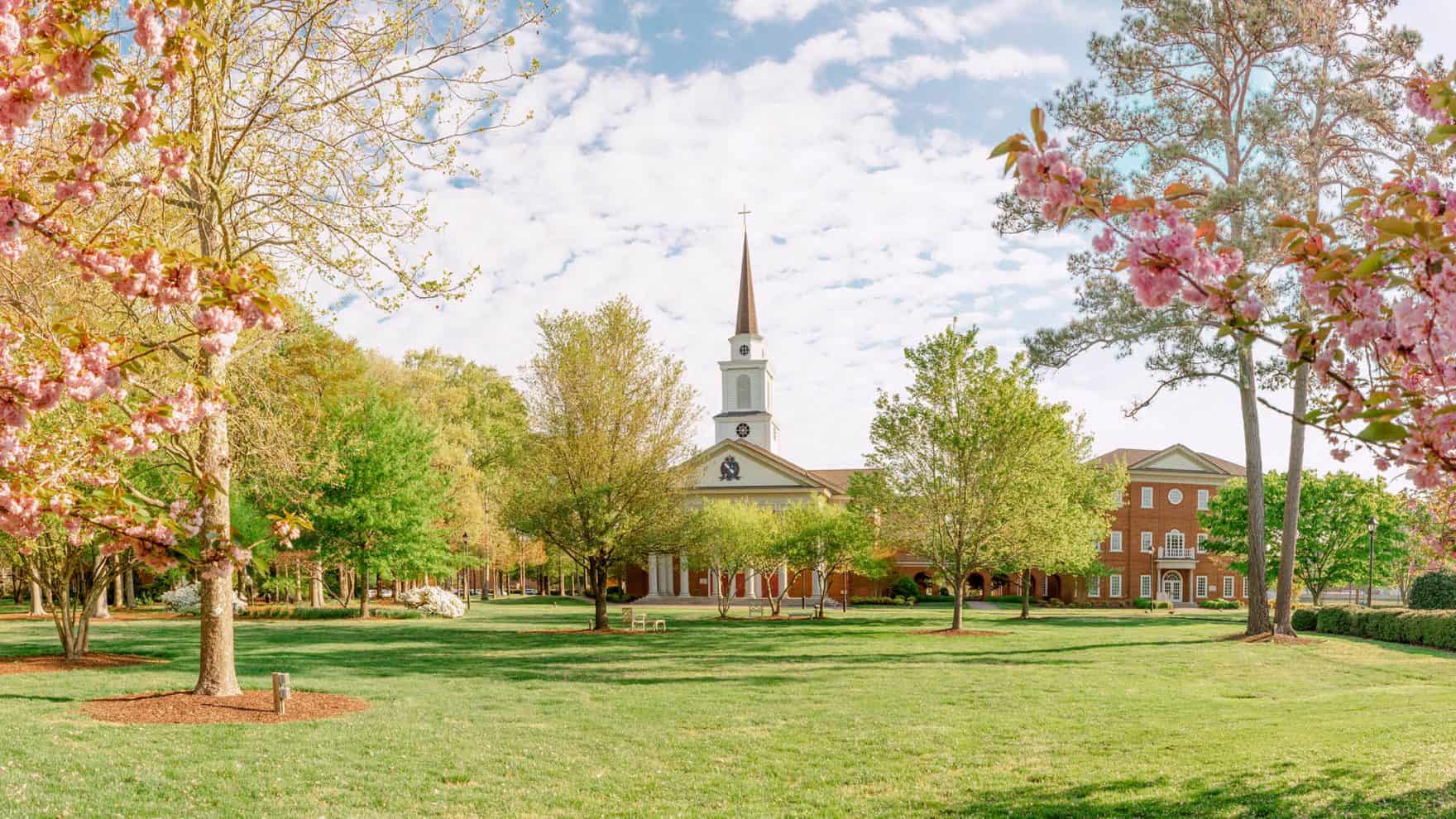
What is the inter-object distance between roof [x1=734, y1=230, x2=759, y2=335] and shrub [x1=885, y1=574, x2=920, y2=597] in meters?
21.8

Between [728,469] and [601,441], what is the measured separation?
32424 mm

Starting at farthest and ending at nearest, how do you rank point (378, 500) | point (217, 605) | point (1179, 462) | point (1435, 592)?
1. point (1179, 462)
2. point (378, 500)
3. point (1435, 592)
4. point (217, 605)

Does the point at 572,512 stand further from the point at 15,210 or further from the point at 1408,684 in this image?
the point at 15,210

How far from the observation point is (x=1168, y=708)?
48.3ft

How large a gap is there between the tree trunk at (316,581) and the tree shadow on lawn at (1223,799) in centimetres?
3612

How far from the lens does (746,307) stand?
71.6 m

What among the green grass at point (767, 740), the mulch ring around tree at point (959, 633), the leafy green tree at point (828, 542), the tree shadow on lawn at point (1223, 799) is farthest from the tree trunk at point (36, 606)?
the tree shadow on lawn at point (1223, 799)

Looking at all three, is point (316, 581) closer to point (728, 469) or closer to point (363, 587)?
point (363, 587)

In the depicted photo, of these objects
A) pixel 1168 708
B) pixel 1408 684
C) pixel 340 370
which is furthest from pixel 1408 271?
pixel 340 370

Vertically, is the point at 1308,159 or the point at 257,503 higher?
the point at 1308,159

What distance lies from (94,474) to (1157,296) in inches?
282

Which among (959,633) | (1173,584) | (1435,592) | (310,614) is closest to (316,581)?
(310,614)

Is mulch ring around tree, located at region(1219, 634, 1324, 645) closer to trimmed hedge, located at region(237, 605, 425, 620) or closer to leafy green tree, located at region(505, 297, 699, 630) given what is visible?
leafy green tree, located at region(505, 297, 699, 630)

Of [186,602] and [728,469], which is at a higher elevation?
[728,469]
